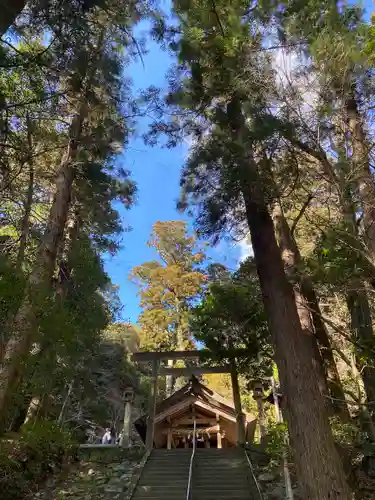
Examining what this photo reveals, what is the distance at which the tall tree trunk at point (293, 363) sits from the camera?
3.51 metres

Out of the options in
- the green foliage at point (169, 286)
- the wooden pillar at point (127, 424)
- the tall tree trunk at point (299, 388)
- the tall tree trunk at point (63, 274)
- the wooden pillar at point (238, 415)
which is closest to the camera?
the tall tree trunk at point (299, 388)

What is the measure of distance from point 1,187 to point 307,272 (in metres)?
4.08

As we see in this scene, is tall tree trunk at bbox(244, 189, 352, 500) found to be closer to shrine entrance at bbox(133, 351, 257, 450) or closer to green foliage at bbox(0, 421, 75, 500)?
green foliage at bbox(0, 421, 75, 500)

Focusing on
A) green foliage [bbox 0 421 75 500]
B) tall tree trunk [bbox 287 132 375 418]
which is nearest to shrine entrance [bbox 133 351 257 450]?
green foliage [bbox 0 421 75 500]

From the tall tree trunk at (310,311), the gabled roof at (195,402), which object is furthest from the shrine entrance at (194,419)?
the tall tree trunk at (310,311)

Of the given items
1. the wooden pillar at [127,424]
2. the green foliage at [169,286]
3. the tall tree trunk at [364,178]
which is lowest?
the wooden pillar at [127,424]

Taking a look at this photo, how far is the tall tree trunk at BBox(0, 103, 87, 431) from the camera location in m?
4.60

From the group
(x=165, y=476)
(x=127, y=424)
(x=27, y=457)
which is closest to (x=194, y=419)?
(x=127, y=424)

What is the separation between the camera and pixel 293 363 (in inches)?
164

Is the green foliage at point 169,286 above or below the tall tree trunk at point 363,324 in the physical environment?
above

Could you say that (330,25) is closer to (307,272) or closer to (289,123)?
(289,123)

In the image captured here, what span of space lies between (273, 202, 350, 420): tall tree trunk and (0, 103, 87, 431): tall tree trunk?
11.2ft

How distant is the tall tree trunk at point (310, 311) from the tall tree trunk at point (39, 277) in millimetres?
3410

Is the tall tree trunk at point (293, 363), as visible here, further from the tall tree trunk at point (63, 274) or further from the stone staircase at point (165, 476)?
the tall tree trunk at point (63, 274)
